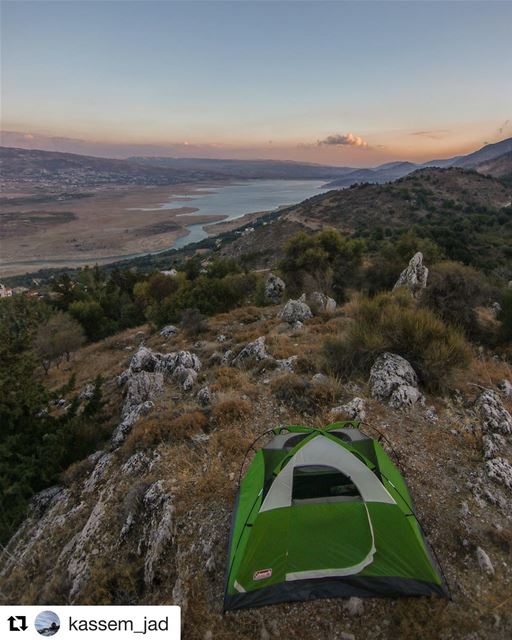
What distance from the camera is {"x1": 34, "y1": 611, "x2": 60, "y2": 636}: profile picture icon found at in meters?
4.45

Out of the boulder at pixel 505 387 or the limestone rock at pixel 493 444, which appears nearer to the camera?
the limestone rock at pixel 493 444

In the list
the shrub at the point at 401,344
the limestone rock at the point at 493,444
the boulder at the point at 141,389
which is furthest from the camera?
the boulder at the point at 141,389

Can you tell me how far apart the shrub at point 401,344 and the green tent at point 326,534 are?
4.11 metres

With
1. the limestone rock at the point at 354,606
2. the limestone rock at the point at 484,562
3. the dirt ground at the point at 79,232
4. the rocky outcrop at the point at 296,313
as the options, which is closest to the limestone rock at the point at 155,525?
the limestone rock at the point at 354,606

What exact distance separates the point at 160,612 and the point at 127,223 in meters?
118

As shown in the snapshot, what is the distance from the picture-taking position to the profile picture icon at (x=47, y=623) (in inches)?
175

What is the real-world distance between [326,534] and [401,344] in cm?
576

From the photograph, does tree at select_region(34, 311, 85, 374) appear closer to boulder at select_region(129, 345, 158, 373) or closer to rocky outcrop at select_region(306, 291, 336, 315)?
boulder at select_region(129, 345, 158, 373)

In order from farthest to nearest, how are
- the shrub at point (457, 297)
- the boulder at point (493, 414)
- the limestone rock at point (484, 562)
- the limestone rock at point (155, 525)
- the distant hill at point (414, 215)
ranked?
the distant hill at point (414, 215), the shrub at point (457, 297), the boulder at point (493, 414), the limestone rock at point (155, 525), the limestone rock at point (484, 562)

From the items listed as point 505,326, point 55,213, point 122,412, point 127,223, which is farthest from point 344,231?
point 55,213

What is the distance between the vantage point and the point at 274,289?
24.3 metres

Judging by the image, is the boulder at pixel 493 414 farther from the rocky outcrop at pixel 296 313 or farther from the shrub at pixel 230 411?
the rocky outcrop at pixel 296 313

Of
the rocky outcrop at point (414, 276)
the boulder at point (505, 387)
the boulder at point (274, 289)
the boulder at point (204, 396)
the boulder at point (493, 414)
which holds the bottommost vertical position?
the boulder at point (274, 289)

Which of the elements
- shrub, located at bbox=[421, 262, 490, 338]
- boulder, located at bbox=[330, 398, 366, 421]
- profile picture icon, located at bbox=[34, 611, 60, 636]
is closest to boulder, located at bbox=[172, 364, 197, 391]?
boulder, located at bbox=[330, 398, 366, 421]
